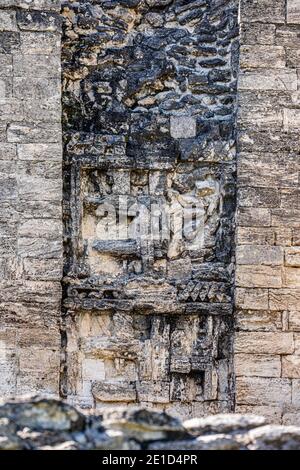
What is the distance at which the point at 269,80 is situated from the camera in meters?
→ 10.4

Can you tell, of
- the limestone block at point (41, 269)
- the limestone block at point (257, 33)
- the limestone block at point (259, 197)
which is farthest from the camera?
the limestone block at point (257, 33)

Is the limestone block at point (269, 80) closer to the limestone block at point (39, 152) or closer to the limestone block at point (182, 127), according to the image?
the limestone block at point (182, 127)

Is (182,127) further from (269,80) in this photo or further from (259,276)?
(259,276)

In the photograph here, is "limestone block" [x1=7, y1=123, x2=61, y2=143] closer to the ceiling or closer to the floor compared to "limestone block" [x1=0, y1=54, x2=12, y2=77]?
closer to the floor

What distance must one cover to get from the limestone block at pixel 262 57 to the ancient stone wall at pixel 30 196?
5.10 ft

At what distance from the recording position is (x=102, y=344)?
10227 mm

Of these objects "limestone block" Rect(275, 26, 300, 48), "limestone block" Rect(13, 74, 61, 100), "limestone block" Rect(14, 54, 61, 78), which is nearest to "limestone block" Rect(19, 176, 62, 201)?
"limestone block" Rect(13, 74, 61, 100)

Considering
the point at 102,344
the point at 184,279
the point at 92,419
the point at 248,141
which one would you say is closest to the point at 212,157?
the point at 248,141

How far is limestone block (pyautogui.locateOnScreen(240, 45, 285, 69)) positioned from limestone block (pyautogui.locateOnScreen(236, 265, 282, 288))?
1686 mm

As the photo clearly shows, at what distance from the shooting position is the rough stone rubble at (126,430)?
6156 mm

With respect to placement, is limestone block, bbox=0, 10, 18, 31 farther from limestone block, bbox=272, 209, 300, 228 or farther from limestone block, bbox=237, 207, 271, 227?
limestone block, bbox=272, 209, 300, 228

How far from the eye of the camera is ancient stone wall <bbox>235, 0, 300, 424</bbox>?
10094 mm

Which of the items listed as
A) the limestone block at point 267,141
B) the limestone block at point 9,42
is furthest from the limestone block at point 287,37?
the limestone block at point 9,42
